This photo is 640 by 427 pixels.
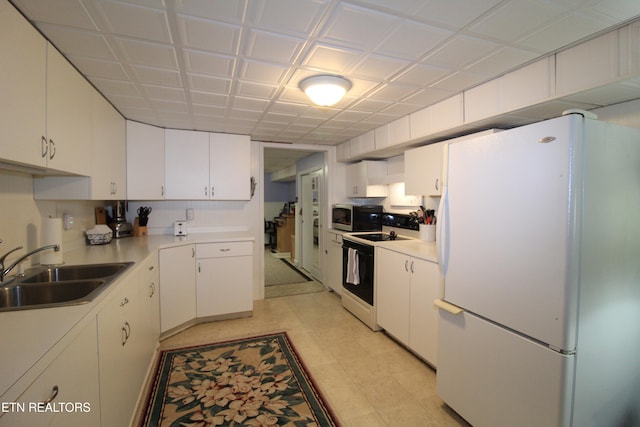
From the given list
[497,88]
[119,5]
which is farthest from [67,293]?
[497,88]

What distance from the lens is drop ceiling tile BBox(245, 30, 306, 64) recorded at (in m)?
1.46

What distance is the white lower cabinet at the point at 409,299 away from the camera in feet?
7.35

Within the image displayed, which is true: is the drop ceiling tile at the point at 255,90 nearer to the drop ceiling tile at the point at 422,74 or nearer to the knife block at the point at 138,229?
the drop ceiling tile at the point at 422,74

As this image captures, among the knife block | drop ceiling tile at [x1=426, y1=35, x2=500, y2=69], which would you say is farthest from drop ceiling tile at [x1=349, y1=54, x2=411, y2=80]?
the knife block

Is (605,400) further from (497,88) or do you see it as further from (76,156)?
(76,156)

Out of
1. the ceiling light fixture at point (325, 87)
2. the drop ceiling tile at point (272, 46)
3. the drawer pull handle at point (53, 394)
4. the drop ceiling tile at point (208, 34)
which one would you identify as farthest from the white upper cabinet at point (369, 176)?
the drawer pull handle at point (53, 394)

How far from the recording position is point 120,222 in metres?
3.15

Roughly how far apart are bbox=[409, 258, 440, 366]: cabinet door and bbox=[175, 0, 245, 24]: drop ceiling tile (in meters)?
2.00

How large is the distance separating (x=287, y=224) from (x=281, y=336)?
4.31 metres

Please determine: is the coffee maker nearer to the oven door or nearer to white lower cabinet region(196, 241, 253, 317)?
white lower cabinet region(196, 241, 253, 317)

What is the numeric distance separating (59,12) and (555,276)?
2.46m


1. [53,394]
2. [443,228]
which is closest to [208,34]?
[53,394]

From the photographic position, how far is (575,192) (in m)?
1.19

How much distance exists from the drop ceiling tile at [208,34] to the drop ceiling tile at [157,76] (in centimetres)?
42
